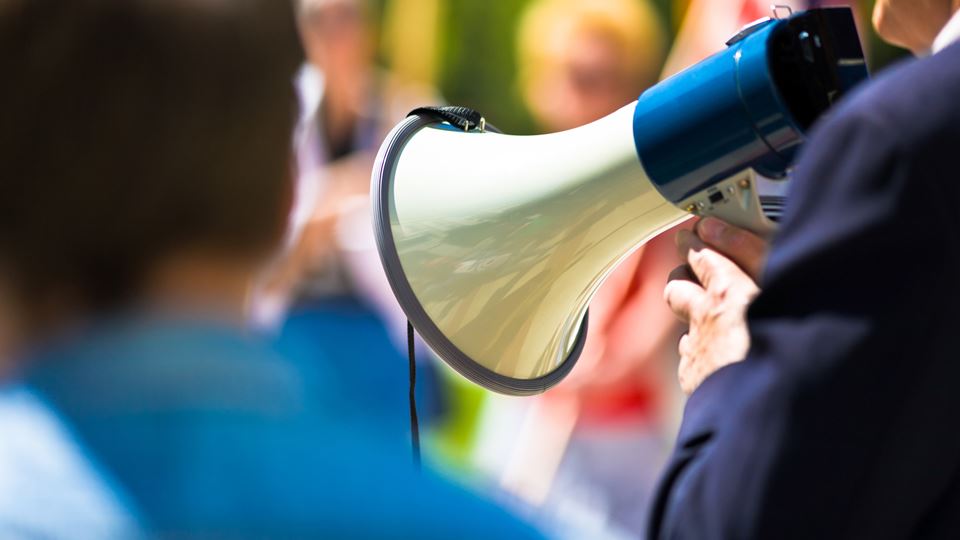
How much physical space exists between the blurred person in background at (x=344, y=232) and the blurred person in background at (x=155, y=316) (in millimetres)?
3132

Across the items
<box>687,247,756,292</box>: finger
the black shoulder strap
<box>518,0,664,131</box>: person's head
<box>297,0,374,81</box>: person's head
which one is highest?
<box>297,0,374,81</box>: person's head

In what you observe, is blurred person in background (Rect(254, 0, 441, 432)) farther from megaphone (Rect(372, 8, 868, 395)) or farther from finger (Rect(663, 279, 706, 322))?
finger (Rect(663, 279, 706, 322))

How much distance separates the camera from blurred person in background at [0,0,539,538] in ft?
2.63

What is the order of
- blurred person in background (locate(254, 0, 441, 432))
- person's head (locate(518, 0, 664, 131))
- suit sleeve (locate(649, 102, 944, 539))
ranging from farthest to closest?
blurred person in background (locate(254, 0, 441, 432))
person's head (locate(518, 0, 664, 131))
suit sleeve (locate(649, 102, 944, 539))

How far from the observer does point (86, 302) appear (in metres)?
0.85

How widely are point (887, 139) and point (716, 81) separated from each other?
0.88 feet

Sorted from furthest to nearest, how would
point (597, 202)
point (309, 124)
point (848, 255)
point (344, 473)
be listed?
point (309, 124), point (597, 202), point (848, 255), point (344, 473)

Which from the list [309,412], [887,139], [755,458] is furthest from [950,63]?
[309,412]

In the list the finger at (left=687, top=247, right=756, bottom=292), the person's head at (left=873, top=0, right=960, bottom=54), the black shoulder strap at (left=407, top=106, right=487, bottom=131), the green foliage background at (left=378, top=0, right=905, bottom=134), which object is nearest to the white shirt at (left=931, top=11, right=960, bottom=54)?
the person's head at (left=873, top=0, right=960, bottom=54)

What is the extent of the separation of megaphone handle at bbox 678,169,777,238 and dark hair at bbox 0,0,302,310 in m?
0.62

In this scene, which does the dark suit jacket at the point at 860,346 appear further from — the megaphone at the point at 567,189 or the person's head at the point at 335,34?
the person's head at the point at 335,34

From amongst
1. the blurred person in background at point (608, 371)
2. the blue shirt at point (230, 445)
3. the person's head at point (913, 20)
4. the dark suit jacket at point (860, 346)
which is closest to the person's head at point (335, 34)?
the blurred person in background at point (608, 371)

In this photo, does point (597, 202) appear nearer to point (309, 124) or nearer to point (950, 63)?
point (950, 63)

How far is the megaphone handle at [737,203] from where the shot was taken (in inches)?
52.6
